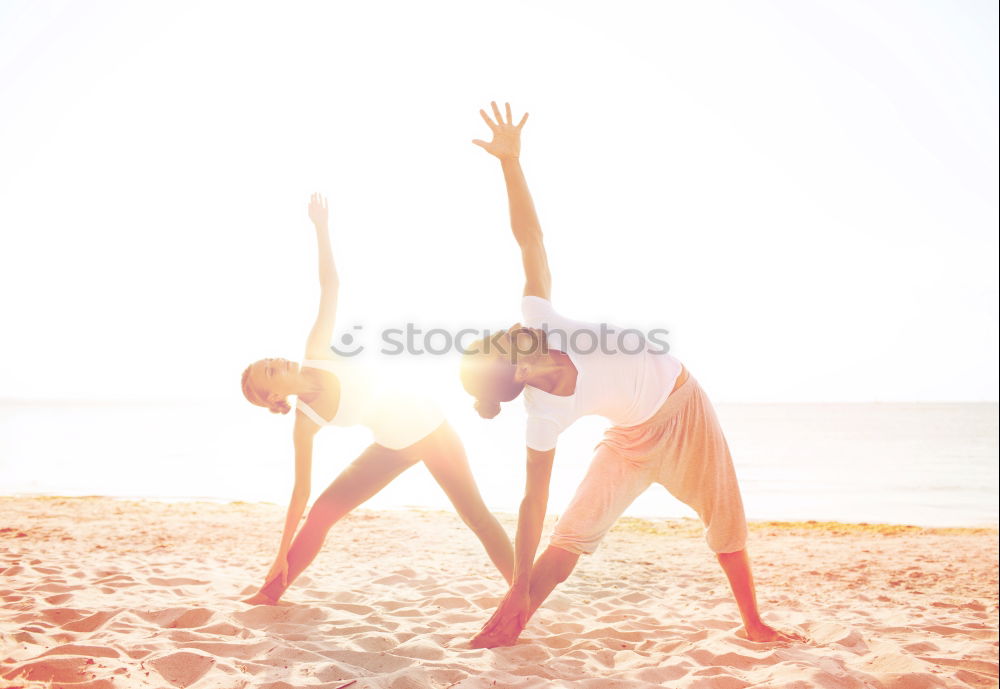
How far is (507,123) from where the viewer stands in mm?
3545

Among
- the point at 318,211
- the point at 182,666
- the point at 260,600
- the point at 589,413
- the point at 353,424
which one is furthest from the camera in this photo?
the point at 318,211

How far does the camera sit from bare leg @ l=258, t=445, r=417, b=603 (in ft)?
13.2

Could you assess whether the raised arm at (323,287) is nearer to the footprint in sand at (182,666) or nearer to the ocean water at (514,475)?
the footprint in sand at (182,666)

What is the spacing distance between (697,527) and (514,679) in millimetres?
6856

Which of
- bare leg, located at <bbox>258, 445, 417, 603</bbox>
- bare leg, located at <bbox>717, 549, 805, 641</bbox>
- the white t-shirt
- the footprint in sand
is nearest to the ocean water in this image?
bare leg, located at <bbox>258, 445, 417, 603</bbox>

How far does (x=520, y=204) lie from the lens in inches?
133

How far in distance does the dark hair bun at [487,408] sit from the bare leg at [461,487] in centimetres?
125

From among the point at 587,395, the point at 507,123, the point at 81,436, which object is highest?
the point at 507,123

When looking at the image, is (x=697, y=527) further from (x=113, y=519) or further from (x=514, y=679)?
(x=113, y=519)

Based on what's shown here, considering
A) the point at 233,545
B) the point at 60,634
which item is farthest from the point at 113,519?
the point at 60,634

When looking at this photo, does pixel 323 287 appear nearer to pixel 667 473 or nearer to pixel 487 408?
pixel 487 408

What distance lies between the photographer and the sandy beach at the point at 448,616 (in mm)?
3045

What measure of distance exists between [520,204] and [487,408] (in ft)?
3.62

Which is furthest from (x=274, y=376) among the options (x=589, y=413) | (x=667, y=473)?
(x=667, y=473)
